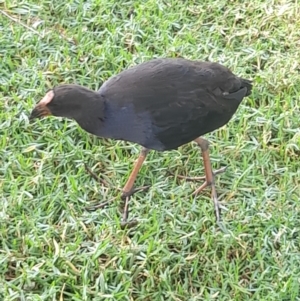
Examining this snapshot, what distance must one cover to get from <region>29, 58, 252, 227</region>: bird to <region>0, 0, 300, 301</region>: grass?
16.5 inches

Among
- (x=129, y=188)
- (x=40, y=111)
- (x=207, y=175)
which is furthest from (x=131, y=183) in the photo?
(x=40, y=111)

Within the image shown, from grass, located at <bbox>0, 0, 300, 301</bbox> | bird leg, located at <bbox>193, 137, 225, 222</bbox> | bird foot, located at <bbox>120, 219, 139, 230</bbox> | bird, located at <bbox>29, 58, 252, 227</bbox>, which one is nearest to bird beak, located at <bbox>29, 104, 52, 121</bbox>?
bird, located at <bbox>29, 58, 252, 227</bbox>

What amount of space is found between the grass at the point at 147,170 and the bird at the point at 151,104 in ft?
1.37

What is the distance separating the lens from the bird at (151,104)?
304 centimetres

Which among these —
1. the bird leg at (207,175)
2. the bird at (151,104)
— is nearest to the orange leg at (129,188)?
the bird at (151,104)

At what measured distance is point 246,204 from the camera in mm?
3422

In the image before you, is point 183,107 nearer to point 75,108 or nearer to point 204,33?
point 75,108

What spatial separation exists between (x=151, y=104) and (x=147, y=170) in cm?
58

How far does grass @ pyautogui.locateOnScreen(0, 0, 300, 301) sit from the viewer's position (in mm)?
3062

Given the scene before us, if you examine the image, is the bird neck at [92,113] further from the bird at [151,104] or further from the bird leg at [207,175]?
the bird leg at [207,175]

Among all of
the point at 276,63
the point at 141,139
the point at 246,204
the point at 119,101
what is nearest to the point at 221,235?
the point at 246,204

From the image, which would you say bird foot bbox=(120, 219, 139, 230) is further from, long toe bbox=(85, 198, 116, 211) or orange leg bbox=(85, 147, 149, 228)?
long toe bbox=(85, 198, 116, 211)

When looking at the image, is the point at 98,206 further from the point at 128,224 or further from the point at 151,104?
the point at 151,104

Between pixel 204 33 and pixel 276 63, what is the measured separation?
535 mm
